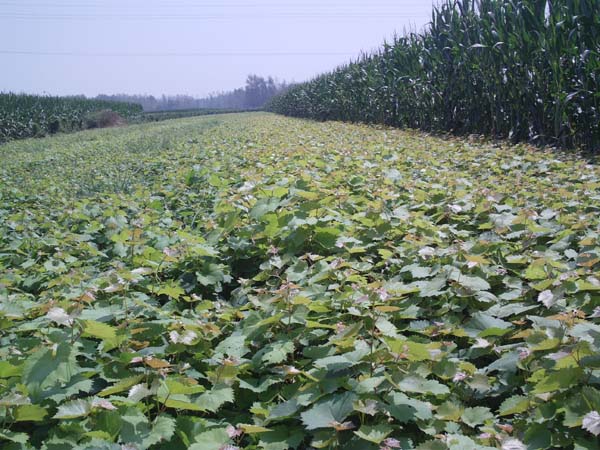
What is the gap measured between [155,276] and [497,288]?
1896 millimetres

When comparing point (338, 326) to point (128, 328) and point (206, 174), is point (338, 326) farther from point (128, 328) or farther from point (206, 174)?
point (206, 174)

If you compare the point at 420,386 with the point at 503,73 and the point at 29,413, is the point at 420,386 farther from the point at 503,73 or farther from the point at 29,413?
the point at 503,73

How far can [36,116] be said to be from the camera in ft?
97.2

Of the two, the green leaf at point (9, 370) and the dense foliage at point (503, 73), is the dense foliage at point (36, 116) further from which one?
the green leaf at point (9, 370)

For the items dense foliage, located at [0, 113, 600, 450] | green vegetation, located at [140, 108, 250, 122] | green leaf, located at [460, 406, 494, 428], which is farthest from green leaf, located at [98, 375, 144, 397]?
green vegetation, located at [140, 108, 250, 122]

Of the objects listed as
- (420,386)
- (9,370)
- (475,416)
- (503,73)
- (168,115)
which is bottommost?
(475,416)

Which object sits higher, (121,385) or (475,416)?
(121,385)

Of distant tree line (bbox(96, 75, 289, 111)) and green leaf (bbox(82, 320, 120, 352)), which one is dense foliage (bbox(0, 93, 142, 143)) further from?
distant tree line (bbox(96, 75, 289, 111))

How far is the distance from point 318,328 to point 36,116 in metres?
32.2

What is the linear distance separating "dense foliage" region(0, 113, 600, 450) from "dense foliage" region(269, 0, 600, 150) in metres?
4.14

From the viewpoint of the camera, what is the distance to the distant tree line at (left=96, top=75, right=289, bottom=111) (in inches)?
4818

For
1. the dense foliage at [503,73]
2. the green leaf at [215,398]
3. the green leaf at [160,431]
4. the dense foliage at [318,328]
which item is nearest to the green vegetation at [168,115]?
the dense foliage at [503,73]

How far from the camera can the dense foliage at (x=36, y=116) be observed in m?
27.7

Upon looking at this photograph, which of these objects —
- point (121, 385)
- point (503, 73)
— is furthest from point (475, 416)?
point (503, 73)
